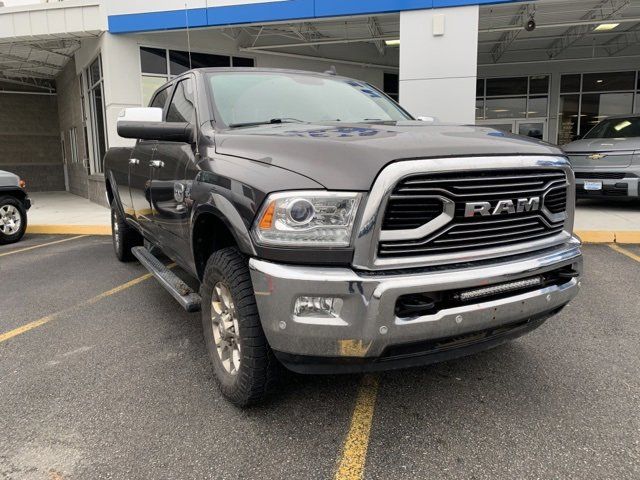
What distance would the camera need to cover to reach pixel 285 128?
306cm

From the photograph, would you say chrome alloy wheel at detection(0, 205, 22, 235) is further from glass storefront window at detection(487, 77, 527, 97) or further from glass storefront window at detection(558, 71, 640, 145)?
glass storefront window at detection(558, 71, 640, 145)

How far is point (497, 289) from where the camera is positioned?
96.9 inches

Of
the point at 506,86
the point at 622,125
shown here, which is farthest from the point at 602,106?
the point at 622,125

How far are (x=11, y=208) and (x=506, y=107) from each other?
15696mm

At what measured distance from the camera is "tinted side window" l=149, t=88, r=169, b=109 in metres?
4.71

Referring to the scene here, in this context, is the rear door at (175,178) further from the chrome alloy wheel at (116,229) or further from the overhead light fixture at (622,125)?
the overhead light fixture at (622,125)

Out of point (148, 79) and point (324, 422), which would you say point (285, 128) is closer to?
point (324, 422)

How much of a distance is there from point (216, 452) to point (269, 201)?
1.25m

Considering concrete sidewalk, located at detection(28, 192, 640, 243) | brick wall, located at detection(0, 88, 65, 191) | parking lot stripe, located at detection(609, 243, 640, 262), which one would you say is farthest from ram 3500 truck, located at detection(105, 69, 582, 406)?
brick wall, located at detection(0, 88, 65, 191)

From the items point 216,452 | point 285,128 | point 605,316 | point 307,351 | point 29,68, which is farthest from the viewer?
point 29,68

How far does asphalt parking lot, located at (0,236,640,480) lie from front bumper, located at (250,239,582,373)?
0.47 meters

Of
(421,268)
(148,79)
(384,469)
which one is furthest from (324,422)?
(148,79)

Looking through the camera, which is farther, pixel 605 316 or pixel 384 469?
pixel 605 316

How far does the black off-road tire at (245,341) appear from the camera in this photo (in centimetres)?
256
